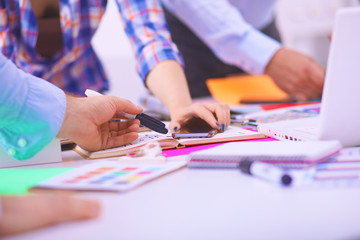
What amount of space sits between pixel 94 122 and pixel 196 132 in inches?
8.9

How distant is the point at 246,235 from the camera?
1.09ft

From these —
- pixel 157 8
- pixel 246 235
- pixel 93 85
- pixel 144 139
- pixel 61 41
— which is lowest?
pixel 246 235

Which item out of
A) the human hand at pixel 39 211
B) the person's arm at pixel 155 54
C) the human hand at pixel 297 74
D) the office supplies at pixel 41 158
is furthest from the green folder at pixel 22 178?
the human hand at pixel 297 74

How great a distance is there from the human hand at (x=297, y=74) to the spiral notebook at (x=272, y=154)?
821 millimetres

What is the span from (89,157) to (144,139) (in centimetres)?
13

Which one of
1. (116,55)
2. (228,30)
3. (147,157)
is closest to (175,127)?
(147,157)

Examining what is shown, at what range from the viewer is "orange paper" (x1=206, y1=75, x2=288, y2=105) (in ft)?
4.74

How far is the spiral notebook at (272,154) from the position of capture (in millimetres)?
504

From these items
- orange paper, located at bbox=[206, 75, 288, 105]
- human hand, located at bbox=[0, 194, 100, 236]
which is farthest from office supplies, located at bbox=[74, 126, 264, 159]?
orange paper, located at bbox=[206, 75, 288, 105]

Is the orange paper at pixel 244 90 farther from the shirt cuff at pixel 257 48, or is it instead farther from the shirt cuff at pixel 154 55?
the shirt cuff at pixel 154 55

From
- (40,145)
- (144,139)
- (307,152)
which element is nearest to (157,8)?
(144,139)

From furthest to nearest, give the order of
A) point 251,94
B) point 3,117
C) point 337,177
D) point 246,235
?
point 251,94
point 3,117
point 337,177
point 246,235

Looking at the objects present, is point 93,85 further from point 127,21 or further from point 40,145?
point 40,145

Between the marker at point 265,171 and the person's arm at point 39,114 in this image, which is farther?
the person's arm at point 39,114
